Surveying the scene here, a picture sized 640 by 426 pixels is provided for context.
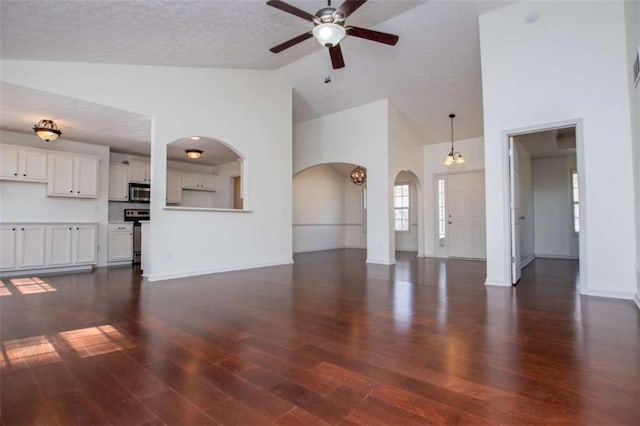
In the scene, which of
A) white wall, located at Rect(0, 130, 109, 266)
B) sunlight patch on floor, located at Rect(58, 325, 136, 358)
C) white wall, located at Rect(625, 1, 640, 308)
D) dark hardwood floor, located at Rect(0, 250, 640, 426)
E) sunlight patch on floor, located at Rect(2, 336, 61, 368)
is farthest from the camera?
white wall, located at Rect(0, 130, 109, 266)

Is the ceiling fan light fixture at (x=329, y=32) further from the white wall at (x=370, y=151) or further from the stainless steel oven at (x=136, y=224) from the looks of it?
the stainless steel oven at (x=136, y=224)

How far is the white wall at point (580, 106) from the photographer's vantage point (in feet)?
12.1

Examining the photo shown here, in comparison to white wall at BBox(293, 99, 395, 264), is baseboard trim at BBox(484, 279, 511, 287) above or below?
below

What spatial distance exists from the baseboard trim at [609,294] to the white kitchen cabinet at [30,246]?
8252mm

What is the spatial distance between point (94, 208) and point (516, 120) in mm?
7741

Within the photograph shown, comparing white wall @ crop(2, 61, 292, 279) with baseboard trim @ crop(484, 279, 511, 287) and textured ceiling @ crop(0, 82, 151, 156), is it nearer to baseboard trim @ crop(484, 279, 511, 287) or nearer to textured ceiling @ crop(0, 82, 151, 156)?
textured ceiling @ crop(0, 82, 151, 156)

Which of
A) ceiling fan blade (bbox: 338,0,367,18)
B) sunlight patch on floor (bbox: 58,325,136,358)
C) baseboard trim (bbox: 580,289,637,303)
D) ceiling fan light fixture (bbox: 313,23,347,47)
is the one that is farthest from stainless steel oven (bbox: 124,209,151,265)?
baseboard trim (bbox: 580,289,637,303)

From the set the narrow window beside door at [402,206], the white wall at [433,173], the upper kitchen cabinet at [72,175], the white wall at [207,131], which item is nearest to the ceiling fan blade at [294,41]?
the white wall at [207,131]

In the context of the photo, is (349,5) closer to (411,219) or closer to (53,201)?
(53,201)

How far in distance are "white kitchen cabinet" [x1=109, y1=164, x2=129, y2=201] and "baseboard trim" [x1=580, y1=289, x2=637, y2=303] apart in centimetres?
835

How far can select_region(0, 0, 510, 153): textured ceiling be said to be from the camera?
356 centimetres

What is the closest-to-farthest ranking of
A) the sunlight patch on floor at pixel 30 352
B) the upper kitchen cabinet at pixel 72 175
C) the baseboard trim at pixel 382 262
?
the sunlight patch on floor at pixel 30 352 → the upper kitchen cabinet at pixel 72 175 → the baseboard trim at pixel 382 262

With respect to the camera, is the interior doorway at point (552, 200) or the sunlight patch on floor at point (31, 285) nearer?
the sunlight patch on floor at point (31, 285)

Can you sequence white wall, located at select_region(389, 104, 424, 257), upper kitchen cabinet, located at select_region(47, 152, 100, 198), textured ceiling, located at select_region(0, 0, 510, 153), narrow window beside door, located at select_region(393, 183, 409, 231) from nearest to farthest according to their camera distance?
textured ceiling, located at select_region(0, 0, 510, 153) → upper kitchen cabinet, located at select_region(47, 152, 100, 198) → white wall, located at select_region(389, 104, 424, 257) → narrow window beside door, located at select_region(393, 183, 409, 231)
